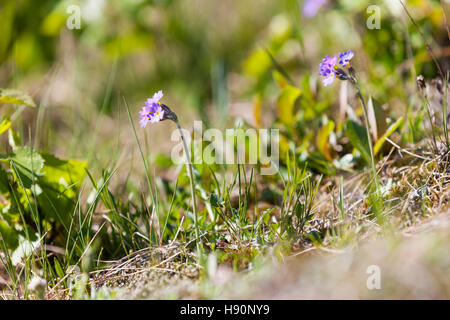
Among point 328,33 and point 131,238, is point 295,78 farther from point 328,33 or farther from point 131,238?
point 131,238

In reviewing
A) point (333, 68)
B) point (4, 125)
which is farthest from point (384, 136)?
point (4, 125)

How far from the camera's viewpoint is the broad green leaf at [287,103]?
1853 mm

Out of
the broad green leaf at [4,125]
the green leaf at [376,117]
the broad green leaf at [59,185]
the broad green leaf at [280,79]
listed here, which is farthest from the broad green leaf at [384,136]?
the broad green leaf at [4,125]

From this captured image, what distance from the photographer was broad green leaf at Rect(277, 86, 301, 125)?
1.85 meters

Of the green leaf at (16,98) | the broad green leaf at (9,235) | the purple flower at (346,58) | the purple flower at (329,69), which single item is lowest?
the broad green leaf at (9,235)

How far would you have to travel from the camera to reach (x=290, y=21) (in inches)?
105

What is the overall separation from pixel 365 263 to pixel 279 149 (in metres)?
0.76

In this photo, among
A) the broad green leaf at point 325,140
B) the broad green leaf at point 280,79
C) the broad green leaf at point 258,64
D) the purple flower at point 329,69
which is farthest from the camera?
the broad green leaf at point 258,64

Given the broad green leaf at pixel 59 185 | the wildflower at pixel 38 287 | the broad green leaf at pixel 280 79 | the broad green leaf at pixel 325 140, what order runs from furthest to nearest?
the broad green leaf at pixel 280 79 < the broad green leaf at pixel 325 140 < the broad green leaf at pixel 59 185 < the wildflower at pixel 38 287

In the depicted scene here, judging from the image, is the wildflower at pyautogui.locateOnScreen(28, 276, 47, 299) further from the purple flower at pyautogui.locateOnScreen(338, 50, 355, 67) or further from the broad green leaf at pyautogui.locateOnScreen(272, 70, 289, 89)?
the broad green leaf at pyautogui.locateOnScreen(272, 70, 289, 89)

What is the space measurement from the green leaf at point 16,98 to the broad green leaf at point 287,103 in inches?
41.5

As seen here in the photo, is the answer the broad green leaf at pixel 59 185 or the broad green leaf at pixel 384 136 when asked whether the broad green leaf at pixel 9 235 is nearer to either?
the broad green leaf at pixel 59 185
